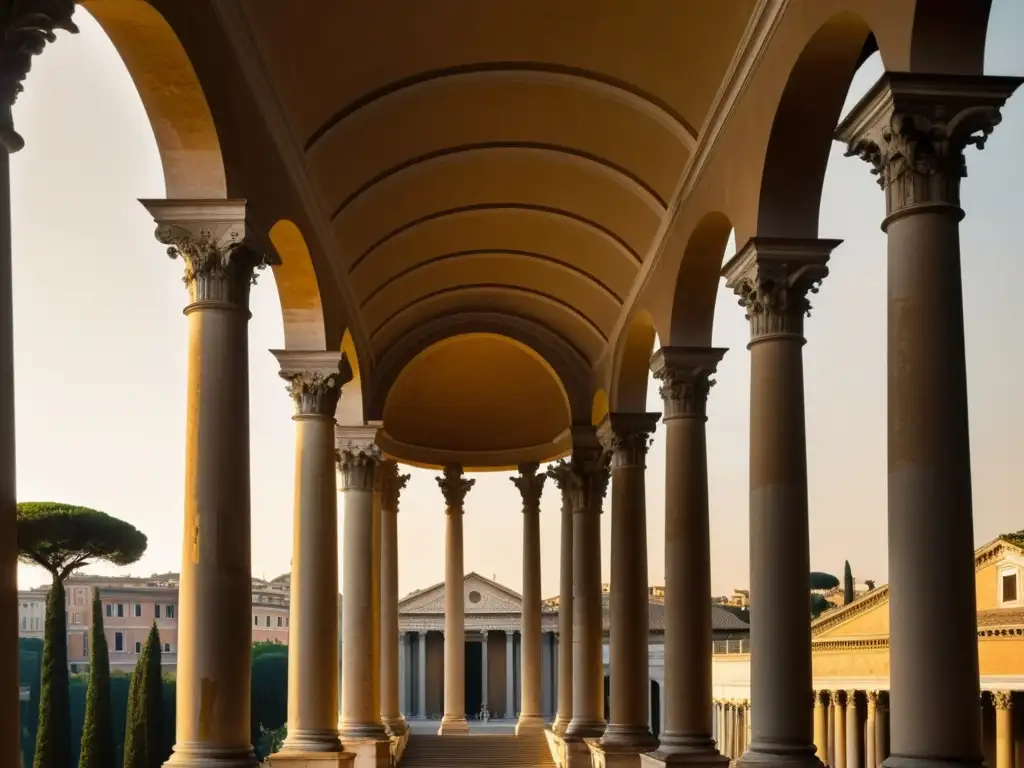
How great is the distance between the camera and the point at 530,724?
71.6 m

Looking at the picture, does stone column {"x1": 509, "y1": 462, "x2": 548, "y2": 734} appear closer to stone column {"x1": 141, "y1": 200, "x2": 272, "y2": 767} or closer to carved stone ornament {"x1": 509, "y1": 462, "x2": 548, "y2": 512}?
carved stone ornament {"x1": 509, "y1": 462, "x2": 548, "y2": 512}

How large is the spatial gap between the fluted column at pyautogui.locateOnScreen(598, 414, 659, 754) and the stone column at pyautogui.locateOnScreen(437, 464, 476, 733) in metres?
26.2

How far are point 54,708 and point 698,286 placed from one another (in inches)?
2317

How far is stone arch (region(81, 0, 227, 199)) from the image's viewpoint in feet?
70.9

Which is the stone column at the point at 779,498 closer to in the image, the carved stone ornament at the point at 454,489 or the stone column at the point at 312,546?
the stone column at the point at 312,546

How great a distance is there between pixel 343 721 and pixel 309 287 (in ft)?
66.1

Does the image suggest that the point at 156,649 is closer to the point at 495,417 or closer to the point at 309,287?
the point at 495,417

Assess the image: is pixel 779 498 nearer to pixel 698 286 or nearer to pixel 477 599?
pixel 698 286

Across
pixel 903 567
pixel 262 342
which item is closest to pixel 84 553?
pixel 262 342

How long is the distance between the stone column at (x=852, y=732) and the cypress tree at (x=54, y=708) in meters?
60.6

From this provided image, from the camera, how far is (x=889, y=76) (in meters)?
18.8

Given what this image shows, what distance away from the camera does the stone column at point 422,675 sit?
169 metres

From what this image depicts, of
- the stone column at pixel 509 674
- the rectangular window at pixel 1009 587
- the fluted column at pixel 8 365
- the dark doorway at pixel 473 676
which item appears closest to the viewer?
the fluted column at pixel 8 365

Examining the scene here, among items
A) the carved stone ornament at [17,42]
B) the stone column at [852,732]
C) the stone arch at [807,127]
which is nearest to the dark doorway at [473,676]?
the stone column at [852,732]
